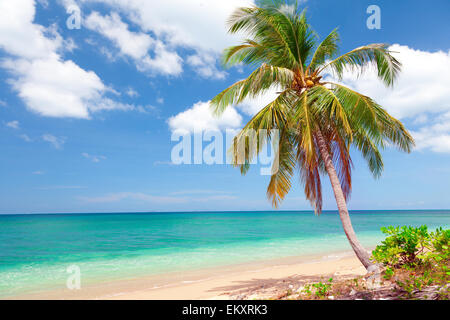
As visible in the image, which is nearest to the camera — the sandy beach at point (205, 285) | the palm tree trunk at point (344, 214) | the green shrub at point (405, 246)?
the green shrub at point (405, 246)

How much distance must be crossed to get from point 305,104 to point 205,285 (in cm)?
645

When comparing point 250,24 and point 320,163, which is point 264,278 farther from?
point 250,24

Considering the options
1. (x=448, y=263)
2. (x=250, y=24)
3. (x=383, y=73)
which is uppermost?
(x=250, y=24)

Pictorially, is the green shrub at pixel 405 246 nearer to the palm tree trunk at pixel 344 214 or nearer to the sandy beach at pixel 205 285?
the palm tree trunk at pixel 344 214

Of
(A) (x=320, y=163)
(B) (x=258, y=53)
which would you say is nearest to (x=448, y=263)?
(A) (x=320, y=163)

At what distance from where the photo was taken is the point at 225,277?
981cm

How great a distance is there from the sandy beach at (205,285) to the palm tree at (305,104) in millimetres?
2394

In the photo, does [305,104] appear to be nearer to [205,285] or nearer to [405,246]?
[405,246]

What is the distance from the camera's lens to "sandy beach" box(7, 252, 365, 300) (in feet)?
23.3

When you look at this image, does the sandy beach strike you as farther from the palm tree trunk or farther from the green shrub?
the green shrub

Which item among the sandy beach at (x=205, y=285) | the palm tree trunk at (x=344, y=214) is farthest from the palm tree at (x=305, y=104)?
the sandy beach at (x=205, y=285)

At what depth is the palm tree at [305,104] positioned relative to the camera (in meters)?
6.07
